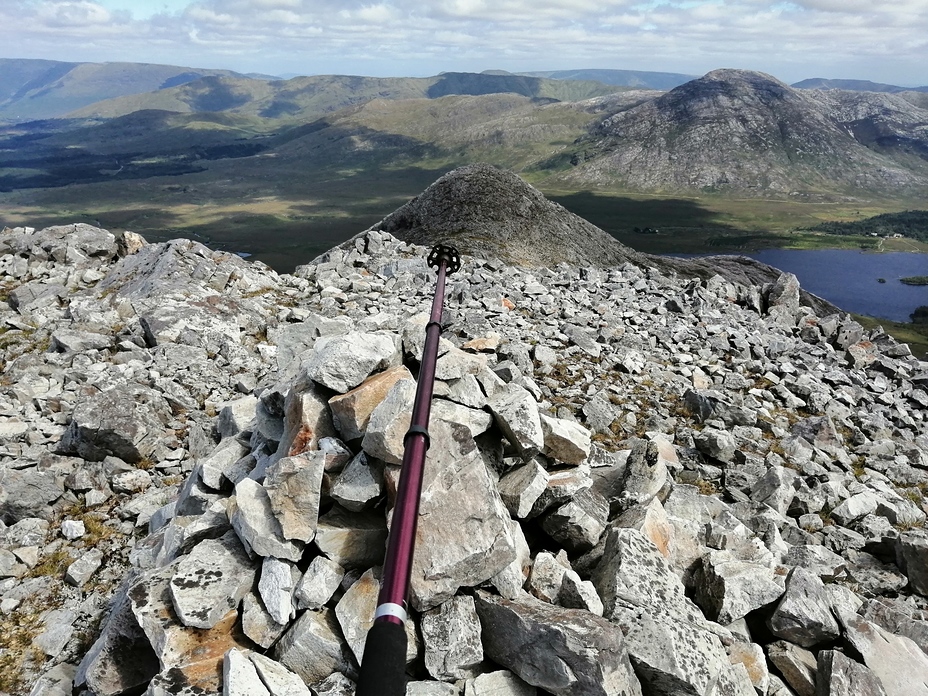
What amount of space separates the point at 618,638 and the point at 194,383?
13065 millimetres

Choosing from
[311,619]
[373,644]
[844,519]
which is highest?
[373,644]

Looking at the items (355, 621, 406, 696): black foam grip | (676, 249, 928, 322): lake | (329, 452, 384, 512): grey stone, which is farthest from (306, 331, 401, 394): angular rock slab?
(676, 249, 928, 322): lake

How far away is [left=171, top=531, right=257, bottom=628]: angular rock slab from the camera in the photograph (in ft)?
20.8

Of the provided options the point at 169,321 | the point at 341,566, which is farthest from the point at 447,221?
the point at 341,566

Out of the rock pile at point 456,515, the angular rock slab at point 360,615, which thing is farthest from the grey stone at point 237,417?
the angular rock slab at point 360,615

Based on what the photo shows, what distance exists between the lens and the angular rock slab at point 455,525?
6309 mm

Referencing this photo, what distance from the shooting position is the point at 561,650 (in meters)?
5.78

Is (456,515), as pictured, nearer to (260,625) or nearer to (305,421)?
(260,625)

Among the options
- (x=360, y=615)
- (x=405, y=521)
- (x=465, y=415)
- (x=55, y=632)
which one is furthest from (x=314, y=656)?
(x=55, y=632)

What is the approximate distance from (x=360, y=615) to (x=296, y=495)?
1615 millimetres

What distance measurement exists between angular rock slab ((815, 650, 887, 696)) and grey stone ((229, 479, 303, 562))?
6.22m

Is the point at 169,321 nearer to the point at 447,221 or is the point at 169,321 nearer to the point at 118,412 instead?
the point at 118,412

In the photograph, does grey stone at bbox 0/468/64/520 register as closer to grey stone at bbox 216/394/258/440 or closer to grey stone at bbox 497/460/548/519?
grey stone at bbox 216/394/258/440

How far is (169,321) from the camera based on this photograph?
57.8 feet
